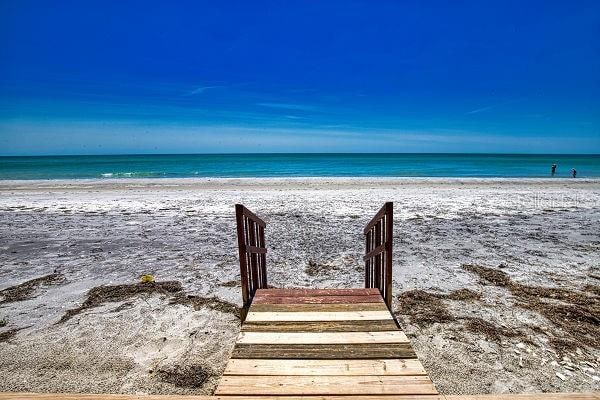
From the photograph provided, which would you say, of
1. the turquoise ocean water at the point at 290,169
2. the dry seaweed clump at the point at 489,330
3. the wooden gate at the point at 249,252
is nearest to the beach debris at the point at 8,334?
the wooden gate at the point at 249,252

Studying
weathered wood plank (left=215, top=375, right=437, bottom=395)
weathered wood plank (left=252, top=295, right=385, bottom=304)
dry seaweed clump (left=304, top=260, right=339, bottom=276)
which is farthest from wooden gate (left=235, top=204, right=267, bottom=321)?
weathered wood plank (left=215, top=375, right=437, bottom=395)

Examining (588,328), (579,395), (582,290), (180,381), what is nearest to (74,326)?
(180,381)

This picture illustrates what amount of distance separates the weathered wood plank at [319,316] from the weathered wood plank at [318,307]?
3.9 inches

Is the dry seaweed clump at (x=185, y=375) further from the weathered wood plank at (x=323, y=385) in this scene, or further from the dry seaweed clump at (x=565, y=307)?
the dry seaweed clump at (x=565, y=307)

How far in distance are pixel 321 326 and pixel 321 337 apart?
0.82 feet

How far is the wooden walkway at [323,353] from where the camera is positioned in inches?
105

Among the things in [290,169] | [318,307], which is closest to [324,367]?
[318,307]

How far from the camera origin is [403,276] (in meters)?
6.71

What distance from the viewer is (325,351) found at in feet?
10.5

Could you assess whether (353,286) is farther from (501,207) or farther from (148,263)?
(501,207)

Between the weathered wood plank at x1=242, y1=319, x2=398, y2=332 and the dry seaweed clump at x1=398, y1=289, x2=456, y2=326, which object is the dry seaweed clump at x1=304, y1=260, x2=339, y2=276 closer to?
the dry seaweed clump at x1=398, y1=289, x2=456, y2=326

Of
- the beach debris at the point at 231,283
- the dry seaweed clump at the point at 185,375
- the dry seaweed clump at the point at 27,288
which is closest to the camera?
the dry seaweed clump at the point at 185,375

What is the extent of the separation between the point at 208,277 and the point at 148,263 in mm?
1885

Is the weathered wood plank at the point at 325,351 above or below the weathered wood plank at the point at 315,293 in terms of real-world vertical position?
above
